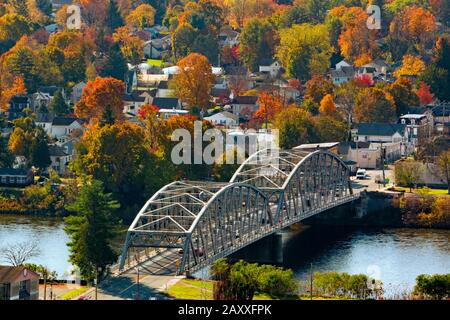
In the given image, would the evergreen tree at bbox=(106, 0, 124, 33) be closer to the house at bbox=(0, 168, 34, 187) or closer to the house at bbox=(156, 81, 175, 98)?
the house at bbox=(156, 81, 175, 98)

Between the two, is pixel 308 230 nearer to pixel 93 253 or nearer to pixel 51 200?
pixel 51 200

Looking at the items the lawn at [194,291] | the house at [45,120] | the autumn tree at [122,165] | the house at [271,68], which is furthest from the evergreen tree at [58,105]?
the lawn at [194,291]

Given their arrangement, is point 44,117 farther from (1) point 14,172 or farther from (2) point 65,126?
(1) point 14,172

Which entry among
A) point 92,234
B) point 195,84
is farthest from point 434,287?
point 195,84

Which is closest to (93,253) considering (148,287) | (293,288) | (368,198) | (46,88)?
(148,287)

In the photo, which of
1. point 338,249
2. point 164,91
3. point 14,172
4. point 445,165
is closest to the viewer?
point 338,249

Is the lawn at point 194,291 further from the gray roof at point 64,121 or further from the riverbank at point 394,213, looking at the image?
the gray roof at point 64,121

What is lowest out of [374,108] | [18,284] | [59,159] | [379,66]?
[18,284]
